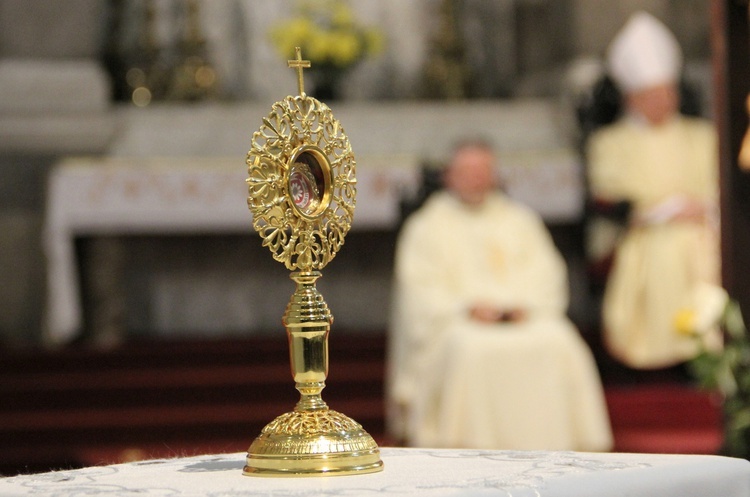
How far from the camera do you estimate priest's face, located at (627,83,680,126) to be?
353 inches

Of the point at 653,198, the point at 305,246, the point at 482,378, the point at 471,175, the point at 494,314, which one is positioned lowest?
the point at 482,378

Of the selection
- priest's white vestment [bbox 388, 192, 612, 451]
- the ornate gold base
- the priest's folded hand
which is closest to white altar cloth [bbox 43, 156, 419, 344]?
priest's white vestment [bbox 388, 192, 612, 451]

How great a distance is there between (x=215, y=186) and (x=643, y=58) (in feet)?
8.80

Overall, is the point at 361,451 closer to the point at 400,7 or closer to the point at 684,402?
the point at 684,402

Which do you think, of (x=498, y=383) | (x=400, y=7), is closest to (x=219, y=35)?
(x=400, y=7)

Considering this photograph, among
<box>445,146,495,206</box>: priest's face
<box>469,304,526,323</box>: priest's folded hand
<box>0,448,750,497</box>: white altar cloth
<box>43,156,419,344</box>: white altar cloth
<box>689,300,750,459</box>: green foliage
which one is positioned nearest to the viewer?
<box>0,448,750,497</box>: white altar cloth

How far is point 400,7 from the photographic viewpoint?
10719 mm

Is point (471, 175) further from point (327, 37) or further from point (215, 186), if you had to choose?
point (327, 37)

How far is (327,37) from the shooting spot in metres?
9.51

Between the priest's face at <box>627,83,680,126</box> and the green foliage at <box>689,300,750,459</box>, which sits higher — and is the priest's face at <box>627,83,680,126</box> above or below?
above

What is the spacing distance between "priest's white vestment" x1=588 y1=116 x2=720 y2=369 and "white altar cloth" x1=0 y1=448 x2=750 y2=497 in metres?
6.24

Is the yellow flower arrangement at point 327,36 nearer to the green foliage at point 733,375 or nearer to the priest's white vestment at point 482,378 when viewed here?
the priest's white vestment at point 482,378

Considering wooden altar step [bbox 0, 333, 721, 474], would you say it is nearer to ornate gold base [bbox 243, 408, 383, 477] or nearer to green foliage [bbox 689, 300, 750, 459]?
green foliage [bbox 689, 300, 750, 459]

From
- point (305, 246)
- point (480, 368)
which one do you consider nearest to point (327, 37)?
point (480, 368)
